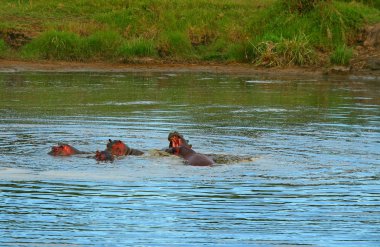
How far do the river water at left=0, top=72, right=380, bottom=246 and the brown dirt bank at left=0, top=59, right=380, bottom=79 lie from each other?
3984 millimetres

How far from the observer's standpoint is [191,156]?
1099 cm

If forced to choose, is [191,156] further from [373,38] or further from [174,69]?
[373,38]

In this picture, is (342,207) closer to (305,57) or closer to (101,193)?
(101,193)

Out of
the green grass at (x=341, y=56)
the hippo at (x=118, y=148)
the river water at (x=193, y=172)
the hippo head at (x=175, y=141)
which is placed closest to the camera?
the river water at (x=193, y=172)

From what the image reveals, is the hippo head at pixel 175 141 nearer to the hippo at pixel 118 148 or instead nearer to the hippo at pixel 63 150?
the hippo at pixel 118 148

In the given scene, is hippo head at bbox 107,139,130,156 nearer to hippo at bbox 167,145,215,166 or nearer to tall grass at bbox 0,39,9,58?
hippo at bbox 167,145,215,166

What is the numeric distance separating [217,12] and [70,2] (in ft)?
13.7

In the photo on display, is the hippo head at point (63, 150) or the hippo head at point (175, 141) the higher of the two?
the hippo head at point (175, 141)

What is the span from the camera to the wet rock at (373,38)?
24.2 m

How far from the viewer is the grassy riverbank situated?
23.9 metres

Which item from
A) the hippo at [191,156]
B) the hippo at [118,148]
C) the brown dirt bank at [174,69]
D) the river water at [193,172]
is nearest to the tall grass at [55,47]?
the brown dirt bank at [174,69]

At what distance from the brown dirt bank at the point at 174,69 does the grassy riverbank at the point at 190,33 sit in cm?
34

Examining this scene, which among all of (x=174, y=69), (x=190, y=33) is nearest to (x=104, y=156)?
(x=174, y=69)

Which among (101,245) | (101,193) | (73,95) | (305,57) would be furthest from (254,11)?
(101,245)
